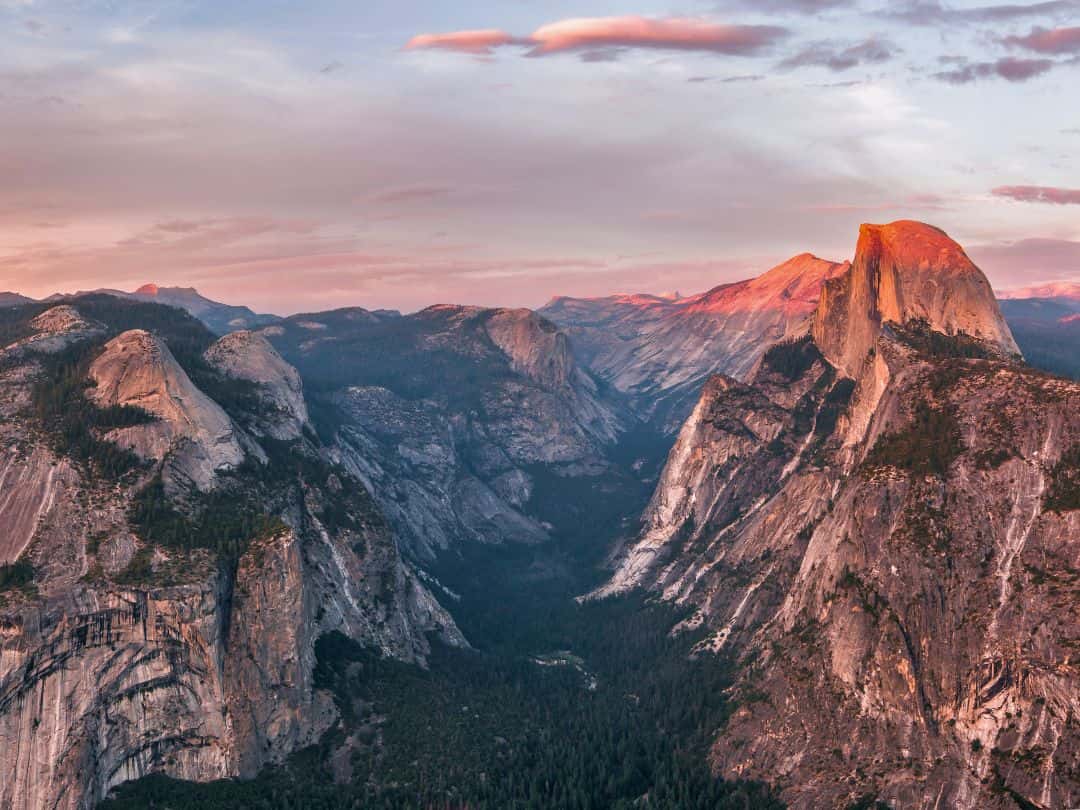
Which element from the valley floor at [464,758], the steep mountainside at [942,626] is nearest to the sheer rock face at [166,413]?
the valley floor at [464,758]

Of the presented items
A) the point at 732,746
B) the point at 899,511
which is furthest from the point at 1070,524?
the point at 732,746

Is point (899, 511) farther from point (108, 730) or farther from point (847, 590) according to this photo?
point (108, 730)

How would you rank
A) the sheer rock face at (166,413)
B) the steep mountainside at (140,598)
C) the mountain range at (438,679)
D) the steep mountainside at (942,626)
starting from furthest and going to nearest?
1. the sheer rock face at (166,413)
2. the steep mountainside at (942,626)
3. the mountain range at (438,679)
4. the steep mountainside at (140,598)

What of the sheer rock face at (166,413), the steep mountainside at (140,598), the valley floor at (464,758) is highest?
the sheer rock face at (166,413)

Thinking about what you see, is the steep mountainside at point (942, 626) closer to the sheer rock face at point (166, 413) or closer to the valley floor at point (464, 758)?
the valley floor at point (464, 758)

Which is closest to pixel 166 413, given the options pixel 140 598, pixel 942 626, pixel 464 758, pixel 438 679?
pixel 140 598
